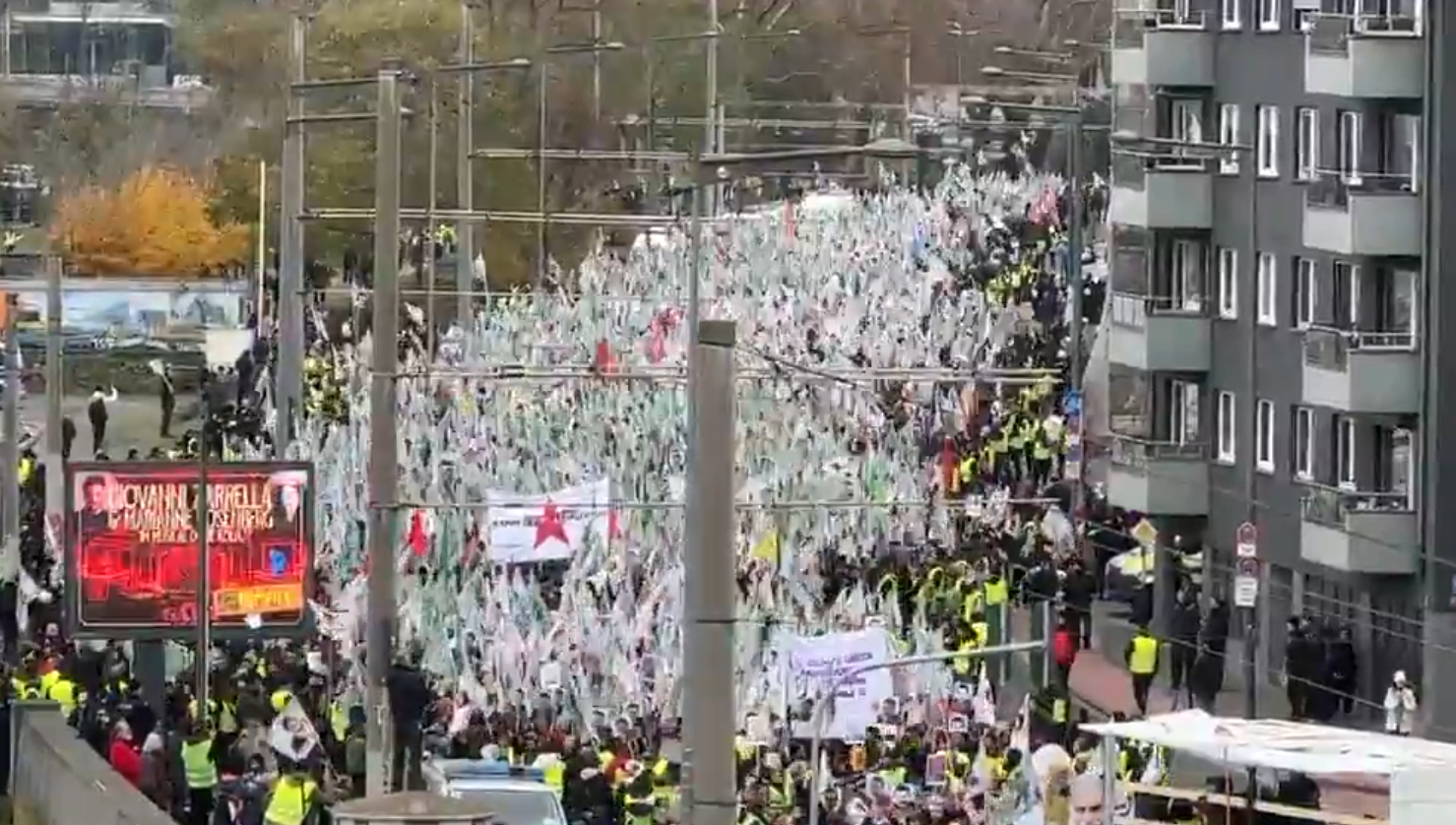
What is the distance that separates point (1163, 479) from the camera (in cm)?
5372

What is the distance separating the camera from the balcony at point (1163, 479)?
53.6 m

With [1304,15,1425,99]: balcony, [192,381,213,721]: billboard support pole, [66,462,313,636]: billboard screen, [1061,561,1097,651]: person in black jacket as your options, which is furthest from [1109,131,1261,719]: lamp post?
[192,381,213,721]: billboard support pole

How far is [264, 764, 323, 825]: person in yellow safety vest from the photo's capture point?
28688mm

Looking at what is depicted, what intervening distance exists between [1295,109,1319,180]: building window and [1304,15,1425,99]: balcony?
124cm

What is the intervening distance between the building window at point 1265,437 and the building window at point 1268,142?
2.60m

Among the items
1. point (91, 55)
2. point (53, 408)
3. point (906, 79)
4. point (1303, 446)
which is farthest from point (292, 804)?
point (91, 55)

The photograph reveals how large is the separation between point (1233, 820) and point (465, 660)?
13.4m

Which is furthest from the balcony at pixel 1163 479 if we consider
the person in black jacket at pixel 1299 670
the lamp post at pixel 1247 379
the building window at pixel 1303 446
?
the person in black jacket at pixel 1299 670

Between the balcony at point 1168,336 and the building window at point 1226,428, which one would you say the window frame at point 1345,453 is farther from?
the balcony at point 1168,336

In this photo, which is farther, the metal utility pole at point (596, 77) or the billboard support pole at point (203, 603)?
the metal utility pole at point (596, 77)

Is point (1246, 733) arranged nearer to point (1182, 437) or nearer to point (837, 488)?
point (837, 488)

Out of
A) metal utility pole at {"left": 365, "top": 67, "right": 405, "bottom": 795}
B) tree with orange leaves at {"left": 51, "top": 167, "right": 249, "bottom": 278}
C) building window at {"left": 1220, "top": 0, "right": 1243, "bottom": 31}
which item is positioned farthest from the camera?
tree with orange leaves at {"left": 51, "top": 167, "right": 249, "bottom": 278}

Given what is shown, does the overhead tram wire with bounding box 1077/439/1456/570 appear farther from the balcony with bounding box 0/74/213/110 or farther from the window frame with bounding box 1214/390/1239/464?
the balcony with bounding box 0/74/213/110

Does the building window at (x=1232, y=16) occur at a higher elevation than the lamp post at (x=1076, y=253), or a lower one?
higher
